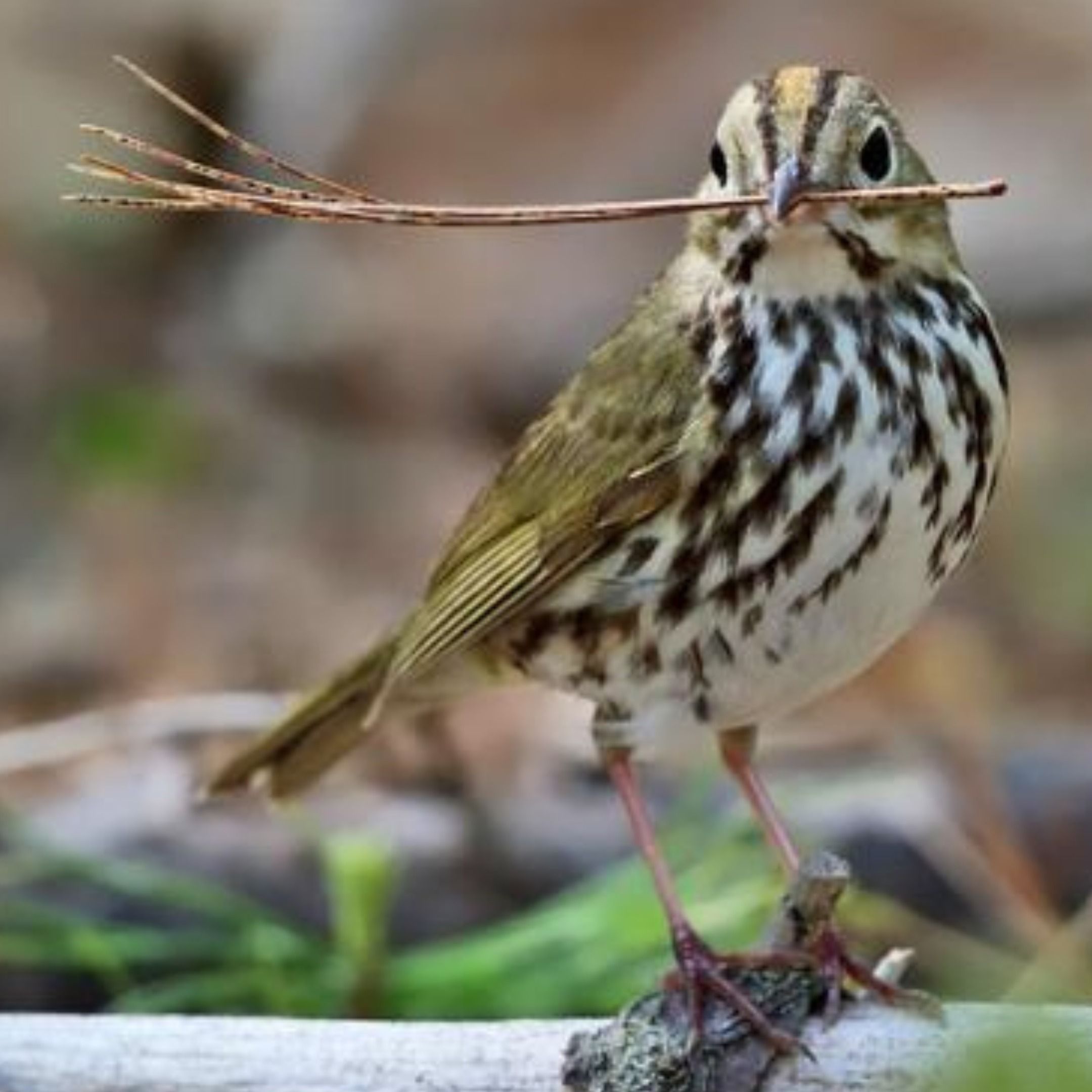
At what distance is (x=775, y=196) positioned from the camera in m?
3.88

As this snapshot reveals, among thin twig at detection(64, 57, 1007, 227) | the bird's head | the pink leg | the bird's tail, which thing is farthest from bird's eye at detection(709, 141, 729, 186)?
the bird's tail

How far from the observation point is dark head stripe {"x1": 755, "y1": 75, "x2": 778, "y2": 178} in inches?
154

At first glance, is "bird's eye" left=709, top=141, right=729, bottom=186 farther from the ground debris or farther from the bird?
the ground debris

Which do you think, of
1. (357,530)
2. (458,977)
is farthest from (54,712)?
(458,977)

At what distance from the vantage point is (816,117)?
155 inches

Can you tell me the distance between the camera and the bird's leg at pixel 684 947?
395 centimetres

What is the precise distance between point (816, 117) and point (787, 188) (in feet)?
0.32

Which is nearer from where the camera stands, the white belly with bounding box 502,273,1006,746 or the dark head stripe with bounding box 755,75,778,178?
the dark head stripe with bounding box 755,75,778,178

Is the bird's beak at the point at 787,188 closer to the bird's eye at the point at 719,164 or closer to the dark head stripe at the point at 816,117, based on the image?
the dark head stripe at the point at 816,117

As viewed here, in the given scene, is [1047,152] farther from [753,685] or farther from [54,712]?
[753,685]

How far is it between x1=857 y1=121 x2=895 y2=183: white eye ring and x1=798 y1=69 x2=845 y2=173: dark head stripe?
0.20 feet

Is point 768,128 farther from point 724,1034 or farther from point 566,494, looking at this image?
point 724,1034

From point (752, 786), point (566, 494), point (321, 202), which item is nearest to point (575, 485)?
point (566, 494)

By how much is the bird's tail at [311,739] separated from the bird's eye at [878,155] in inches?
51.4
